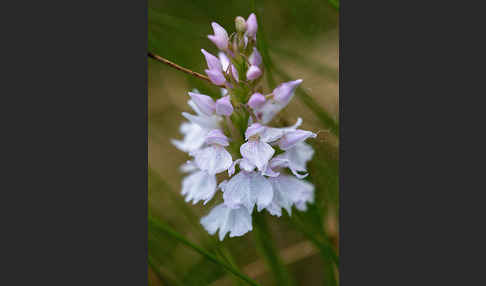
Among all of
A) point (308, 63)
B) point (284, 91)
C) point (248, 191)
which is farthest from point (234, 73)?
point (308, 63)

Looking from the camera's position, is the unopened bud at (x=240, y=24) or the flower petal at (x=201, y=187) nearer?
the unopened bud at (x=240, y=24)

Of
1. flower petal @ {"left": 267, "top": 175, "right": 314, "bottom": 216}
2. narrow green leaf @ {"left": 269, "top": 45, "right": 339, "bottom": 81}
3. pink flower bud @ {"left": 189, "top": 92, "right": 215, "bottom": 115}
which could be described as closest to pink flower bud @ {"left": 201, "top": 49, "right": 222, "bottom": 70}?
pink flower bud @ {"left": 189, "top": 92, "right": 215, "bottom": 115}

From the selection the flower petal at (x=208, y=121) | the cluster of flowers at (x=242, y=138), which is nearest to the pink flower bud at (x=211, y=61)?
the cluster of flowers at (x=242, y=138)

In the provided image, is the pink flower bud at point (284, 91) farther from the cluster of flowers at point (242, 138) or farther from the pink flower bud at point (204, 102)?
the pink flower bud at point (204, 102)

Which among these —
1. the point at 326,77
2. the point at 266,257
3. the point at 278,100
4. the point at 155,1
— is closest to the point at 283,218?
the point at 266,257

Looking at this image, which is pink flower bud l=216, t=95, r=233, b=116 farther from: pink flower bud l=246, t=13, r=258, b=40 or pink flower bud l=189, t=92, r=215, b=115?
pink flower bud l=246, t=13, r=258, b=40

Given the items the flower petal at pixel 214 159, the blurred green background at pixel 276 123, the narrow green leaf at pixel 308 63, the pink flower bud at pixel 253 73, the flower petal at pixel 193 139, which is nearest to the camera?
the pink flower bud at pixel 253 73
